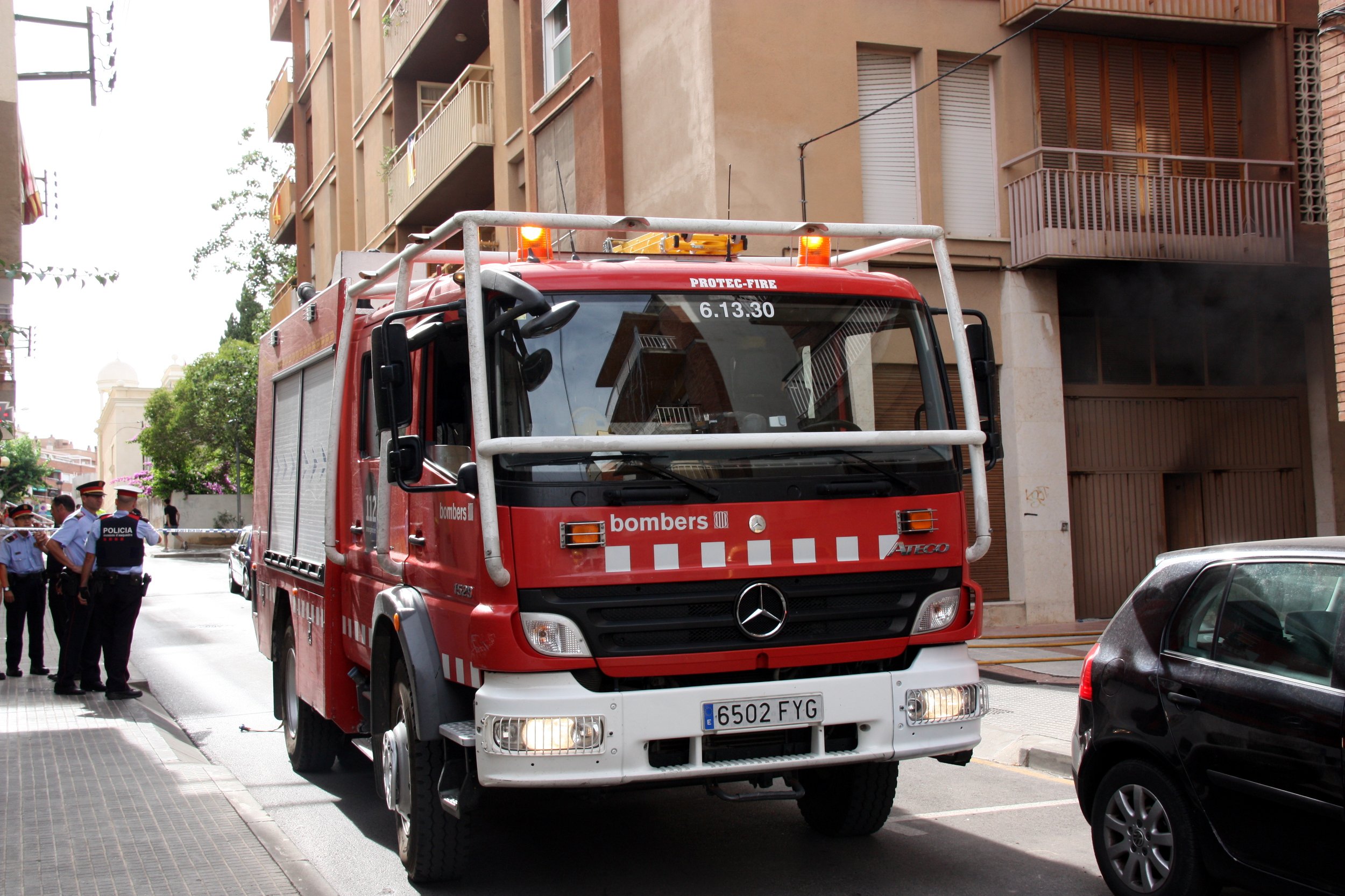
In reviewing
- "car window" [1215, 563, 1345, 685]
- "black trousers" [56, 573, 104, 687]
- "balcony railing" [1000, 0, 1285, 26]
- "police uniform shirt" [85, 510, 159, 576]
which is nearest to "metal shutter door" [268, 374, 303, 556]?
"police uniform shirt" [85, 510, 159, 576]

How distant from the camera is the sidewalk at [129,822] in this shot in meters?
5.06

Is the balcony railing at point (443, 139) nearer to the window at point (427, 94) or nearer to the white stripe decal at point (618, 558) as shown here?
the window at point (427, 94)

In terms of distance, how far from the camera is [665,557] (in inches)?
185

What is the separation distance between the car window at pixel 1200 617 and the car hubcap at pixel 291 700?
5278 mm

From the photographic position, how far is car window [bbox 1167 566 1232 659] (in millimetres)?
4582

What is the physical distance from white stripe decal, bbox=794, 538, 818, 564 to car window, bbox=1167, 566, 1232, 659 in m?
1.35

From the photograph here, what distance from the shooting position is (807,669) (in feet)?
16.5

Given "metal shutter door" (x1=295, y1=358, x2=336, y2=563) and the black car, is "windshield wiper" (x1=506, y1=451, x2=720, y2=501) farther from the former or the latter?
"metal shutter door" (x1=295, y1=358, x2=336, y2=563)

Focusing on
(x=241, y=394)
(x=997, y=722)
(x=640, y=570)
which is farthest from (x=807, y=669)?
(x=241, y=394)

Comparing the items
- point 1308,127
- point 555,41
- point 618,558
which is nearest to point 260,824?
point 618,558

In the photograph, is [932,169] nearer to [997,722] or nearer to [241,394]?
[997,722]

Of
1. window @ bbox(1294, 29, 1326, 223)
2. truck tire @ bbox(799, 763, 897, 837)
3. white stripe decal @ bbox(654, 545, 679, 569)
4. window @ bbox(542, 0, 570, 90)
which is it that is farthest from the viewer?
window @ bbox(542, 0, 570, 90)

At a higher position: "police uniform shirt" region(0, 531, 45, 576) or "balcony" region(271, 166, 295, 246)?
"balcony" region(271, 166, 295, 246)

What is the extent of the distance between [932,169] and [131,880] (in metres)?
12.8
